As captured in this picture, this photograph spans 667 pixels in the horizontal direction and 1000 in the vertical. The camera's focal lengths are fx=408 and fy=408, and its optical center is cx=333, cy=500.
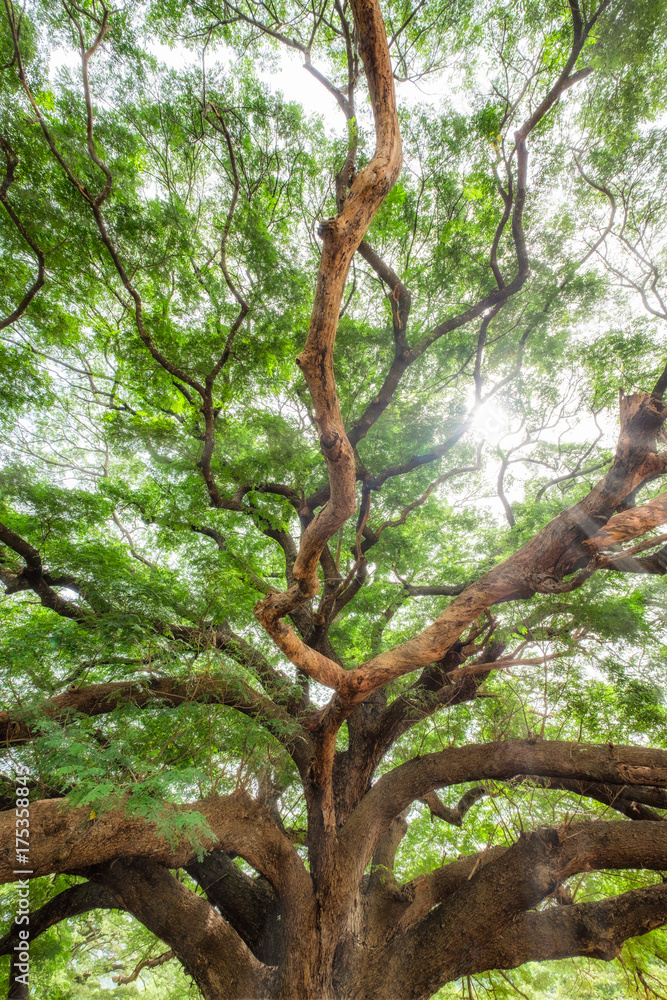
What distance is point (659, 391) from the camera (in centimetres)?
383

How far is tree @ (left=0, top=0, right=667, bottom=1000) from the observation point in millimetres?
3408

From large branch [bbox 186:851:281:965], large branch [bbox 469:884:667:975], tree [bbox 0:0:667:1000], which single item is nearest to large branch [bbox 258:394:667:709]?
tree [bbox 0:0:667:1000]

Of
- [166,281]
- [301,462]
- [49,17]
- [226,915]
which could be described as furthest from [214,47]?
[226,915]

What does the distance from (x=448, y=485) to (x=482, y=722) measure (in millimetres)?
3782

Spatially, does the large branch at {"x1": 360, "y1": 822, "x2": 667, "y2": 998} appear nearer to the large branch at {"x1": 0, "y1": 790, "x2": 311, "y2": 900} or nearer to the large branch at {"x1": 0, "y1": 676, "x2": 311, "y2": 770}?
the large branch at {"x1": 0, "y1": 790, "x2": 311, "y2": 900}

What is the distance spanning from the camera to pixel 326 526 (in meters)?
3.13

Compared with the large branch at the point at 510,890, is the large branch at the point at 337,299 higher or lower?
higher

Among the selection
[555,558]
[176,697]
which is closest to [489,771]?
[555,558]

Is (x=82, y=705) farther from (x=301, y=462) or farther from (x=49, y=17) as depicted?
(x=49, y=17)

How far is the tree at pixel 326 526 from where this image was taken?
11.2 feet

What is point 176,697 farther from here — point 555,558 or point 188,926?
point 555,558

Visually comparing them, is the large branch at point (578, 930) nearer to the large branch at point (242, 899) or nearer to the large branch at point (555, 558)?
the large branch at point (242, 899)

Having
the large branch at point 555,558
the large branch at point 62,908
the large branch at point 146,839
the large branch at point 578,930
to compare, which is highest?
the large branch at point 555,558

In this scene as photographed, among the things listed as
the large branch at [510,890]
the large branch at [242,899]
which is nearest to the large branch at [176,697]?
the large branch at [242,899]
